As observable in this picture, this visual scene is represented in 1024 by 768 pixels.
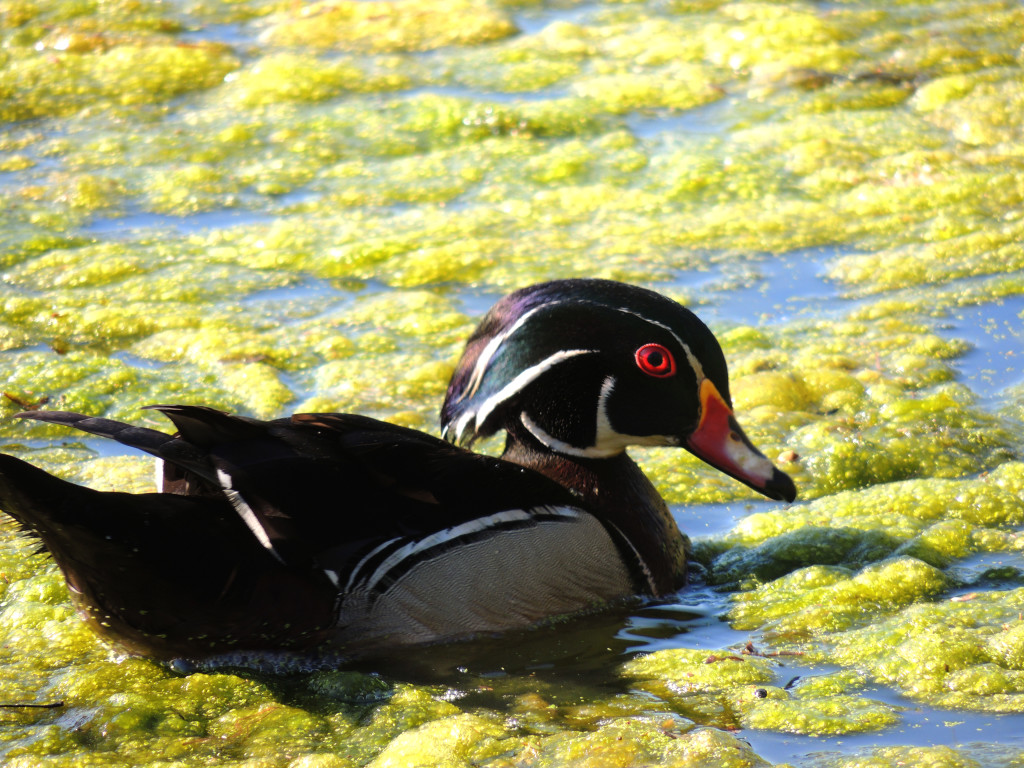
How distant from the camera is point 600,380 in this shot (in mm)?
3705

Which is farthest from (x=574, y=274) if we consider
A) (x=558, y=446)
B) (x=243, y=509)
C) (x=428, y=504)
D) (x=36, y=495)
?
(x=36, y=495)

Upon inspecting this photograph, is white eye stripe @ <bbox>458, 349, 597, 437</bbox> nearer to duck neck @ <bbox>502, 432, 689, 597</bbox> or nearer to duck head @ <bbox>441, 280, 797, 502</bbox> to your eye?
duck head @ <bbox>441, 280, 797, 502</bbox>

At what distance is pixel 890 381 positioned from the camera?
5070 mm

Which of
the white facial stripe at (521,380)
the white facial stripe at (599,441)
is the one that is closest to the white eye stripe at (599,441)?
the white facial stripe at (599,441)

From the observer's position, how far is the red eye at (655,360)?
3.65 m

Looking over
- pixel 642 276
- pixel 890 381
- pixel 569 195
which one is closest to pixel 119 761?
pixel 890 381

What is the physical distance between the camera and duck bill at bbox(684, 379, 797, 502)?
373 centimetres

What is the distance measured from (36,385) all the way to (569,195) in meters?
3.17

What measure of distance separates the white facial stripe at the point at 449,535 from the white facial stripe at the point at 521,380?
0.38 metres

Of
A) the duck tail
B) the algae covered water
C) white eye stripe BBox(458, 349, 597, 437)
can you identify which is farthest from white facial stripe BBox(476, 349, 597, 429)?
the duck tail

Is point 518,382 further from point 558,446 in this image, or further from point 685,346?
point 685,346

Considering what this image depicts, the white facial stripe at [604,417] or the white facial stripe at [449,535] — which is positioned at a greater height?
the white facial stripe at [604,417]

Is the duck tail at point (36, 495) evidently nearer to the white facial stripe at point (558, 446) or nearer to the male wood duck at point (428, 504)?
the male wood duck at point (428, 504)

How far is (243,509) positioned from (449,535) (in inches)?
22.3
